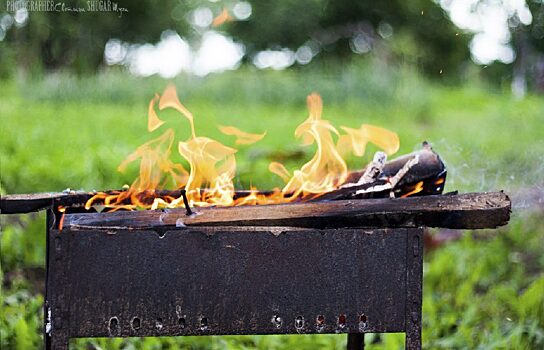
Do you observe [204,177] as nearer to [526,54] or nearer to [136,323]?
[136,323]

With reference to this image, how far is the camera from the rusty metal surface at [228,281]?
2145mm

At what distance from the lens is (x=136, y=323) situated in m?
2.19

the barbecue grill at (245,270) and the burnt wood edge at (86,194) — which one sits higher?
the burnt wood edge at (86,194)

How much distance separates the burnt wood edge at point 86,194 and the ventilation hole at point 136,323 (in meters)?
0.51

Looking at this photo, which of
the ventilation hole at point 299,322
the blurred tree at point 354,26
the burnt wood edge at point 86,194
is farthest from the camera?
the blurred tree at point 354,26

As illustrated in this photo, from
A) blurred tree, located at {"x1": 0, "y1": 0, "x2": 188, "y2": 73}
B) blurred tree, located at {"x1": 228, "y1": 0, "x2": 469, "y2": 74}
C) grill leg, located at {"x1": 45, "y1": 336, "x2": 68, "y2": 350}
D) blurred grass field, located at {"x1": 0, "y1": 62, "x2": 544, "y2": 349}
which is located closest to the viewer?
grill leg, located at {"x1": 45, "y1": 336, "x2": 68, "y2": 350}

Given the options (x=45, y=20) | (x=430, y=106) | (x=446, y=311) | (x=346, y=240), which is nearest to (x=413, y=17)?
(x=45, y=20)

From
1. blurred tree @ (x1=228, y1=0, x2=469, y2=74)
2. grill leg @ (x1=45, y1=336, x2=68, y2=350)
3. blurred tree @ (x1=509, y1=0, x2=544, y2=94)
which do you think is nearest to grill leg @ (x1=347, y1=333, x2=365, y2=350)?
grill leg @ (x1=45, y1=336, x2=68, y2=350)

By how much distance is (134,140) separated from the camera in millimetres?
6602

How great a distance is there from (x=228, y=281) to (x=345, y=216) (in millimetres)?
404

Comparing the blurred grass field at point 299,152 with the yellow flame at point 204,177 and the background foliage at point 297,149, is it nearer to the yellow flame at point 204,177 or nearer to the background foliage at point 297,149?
the background foliage at point 297,149

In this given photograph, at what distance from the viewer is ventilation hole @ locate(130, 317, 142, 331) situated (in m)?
2.19

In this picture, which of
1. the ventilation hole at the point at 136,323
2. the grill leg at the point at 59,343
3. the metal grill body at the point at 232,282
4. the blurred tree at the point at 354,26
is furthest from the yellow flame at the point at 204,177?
the blurred tree at the point at 354,26

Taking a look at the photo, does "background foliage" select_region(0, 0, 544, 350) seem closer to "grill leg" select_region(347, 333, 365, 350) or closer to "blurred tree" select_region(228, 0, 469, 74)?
"grill leg" select_region(347, 333, 365, 350)
